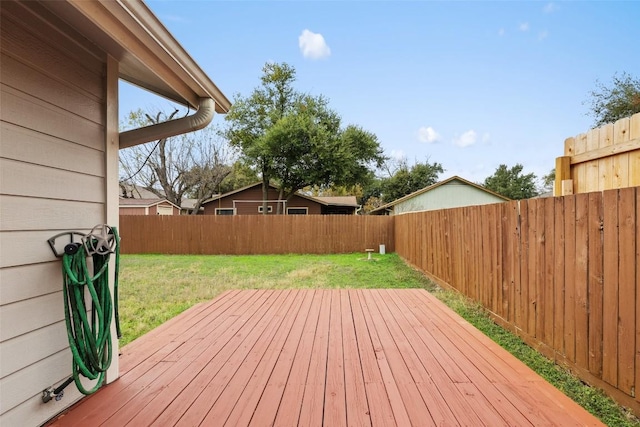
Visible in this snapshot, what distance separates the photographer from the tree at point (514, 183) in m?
34.4

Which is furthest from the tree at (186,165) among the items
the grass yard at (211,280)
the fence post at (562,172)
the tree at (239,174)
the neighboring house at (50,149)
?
the fence post at (562,172)

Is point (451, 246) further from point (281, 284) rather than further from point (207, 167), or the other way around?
point (207, 167)

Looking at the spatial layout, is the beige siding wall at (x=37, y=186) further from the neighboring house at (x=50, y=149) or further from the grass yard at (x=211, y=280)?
the grass yard at (x=211, y=280)

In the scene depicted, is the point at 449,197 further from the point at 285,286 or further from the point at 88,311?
the point at 88,311

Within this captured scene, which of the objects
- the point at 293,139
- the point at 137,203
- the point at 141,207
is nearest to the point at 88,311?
the point at 293,139

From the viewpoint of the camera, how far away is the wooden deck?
5.26ft

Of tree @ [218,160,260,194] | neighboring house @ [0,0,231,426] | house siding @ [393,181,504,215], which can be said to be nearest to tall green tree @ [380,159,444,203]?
house siding @ [393,181,504,215]

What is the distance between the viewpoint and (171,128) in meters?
2.16

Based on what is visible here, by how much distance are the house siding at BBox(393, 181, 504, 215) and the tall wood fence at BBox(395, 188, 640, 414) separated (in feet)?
45.9

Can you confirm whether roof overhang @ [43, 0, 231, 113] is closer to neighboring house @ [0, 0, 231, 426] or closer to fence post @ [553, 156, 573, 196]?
neighboring house @ [0, 0, 231, 426]

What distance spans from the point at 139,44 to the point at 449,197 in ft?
59.0

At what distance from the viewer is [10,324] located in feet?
4.39

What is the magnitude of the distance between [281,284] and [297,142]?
12.3m

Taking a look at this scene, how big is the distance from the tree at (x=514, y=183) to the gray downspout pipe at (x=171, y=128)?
1466 inches
